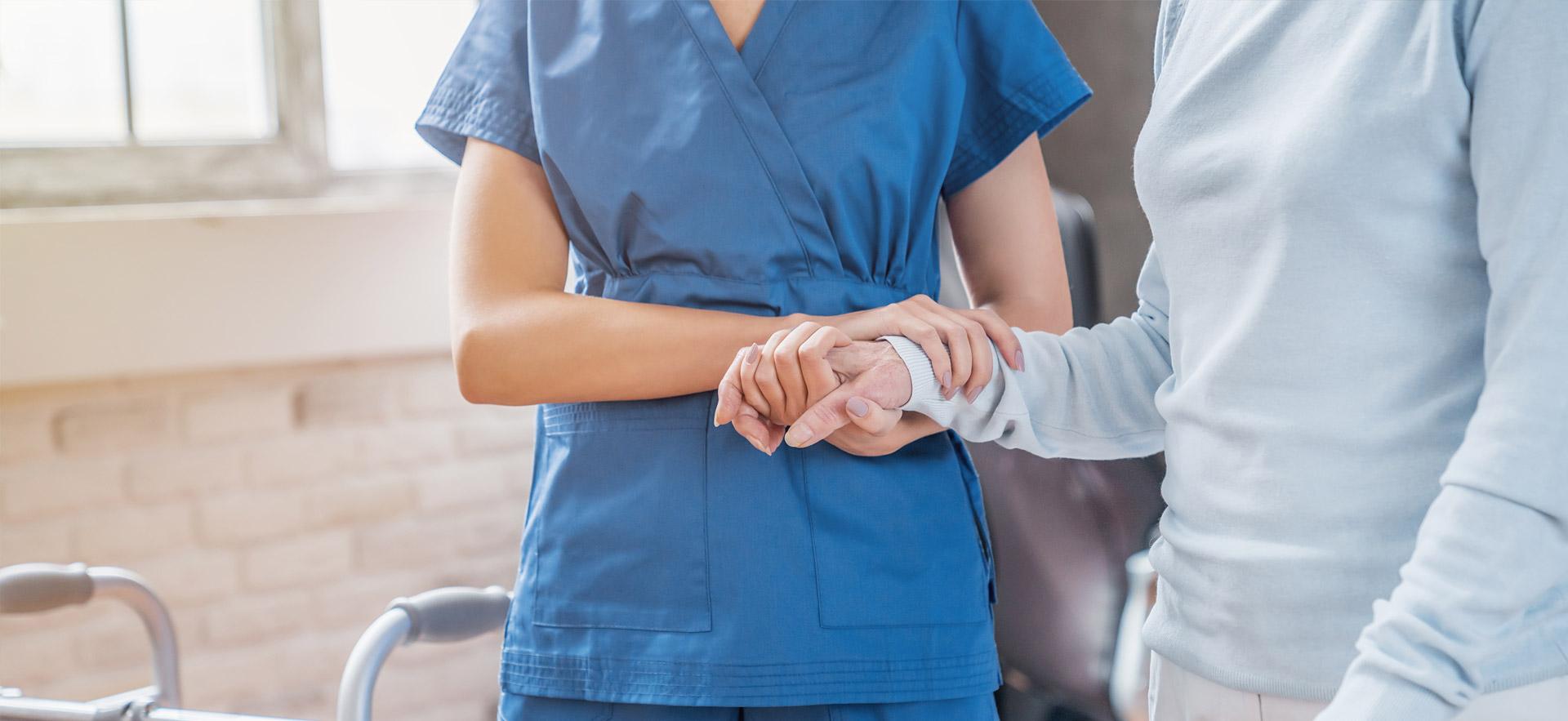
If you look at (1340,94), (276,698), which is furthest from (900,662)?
(276,698)

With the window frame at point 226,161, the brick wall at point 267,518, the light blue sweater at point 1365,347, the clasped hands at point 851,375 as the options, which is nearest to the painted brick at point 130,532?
the brick wall at point 267,518

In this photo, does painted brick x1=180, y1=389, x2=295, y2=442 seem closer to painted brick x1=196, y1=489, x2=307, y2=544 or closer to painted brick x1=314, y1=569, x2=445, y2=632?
painted brick x1=196, y1=489, x2=307, y2=544

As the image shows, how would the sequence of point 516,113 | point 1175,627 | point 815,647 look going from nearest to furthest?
point 1175,627
point 815,647
point 516,113

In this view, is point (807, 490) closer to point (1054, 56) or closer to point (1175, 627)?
point (1175, 627)

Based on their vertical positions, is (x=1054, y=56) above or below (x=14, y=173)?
above

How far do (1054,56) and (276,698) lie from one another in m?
1.58

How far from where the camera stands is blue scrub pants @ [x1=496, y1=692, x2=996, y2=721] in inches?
32.5

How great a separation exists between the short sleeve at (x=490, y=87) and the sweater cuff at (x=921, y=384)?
33 centimetres

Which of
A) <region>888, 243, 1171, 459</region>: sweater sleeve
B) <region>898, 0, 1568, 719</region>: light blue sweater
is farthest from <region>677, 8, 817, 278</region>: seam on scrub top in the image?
<region>898, 0, 1568, 719</region>: light blue sweater

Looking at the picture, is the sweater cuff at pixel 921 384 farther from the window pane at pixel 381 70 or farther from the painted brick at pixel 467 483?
the window pane at pixel 381 70

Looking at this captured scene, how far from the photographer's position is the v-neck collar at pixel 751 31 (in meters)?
0.88

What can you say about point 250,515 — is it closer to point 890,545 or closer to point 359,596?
point 359,596

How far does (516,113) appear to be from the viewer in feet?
3.08

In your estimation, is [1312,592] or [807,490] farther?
[807,490]
